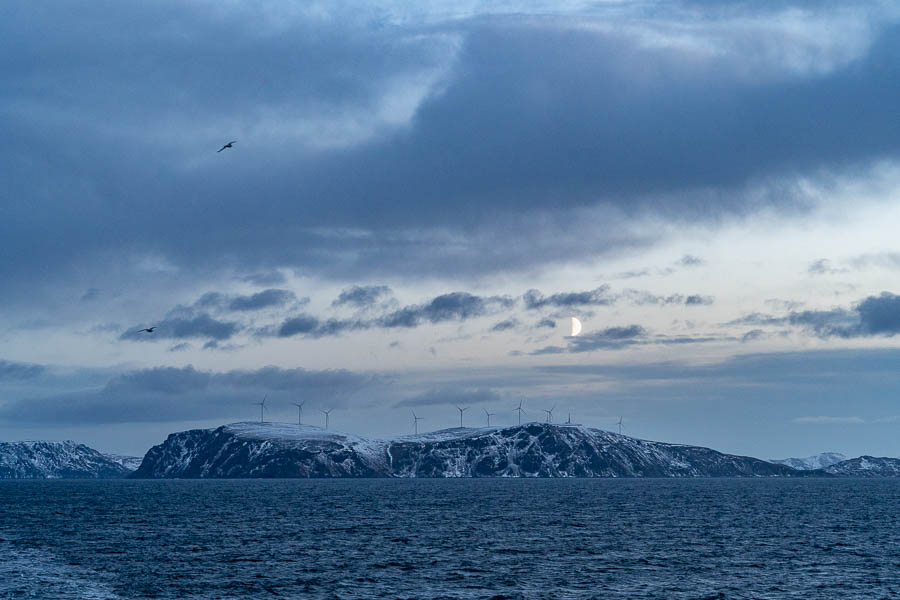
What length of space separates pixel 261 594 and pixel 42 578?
30791mm

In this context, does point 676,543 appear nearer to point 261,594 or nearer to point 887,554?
point 887,554

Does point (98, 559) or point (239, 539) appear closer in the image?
point (98, 559)

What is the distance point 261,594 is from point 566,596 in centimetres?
3241

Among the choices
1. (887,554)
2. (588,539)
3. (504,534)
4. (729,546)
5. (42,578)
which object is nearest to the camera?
(42,578)

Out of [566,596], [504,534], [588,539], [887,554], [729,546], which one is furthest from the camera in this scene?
[504,534]

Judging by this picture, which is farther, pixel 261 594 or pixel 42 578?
pixel 42 578

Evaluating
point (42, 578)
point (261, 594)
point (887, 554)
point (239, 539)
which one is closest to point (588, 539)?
point (887, 554)

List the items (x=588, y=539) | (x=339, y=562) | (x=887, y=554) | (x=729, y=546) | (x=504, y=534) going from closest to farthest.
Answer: (x=339, y=562), (x=887, y=554), (x=729, y=546), (x=588, y=539), (x=504, y=534)

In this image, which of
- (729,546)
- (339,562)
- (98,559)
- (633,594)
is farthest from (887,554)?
(98,559)

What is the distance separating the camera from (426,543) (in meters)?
155

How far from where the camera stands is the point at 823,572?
118m

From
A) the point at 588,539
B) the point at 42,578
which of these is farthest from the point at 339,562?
the point at 588,539

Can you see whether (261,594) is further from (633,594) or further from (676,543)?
(676,543)

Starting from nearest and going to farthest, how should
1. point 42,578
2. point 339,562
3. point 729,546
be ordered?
point 42,578 < point 339,562 < point 729,546
